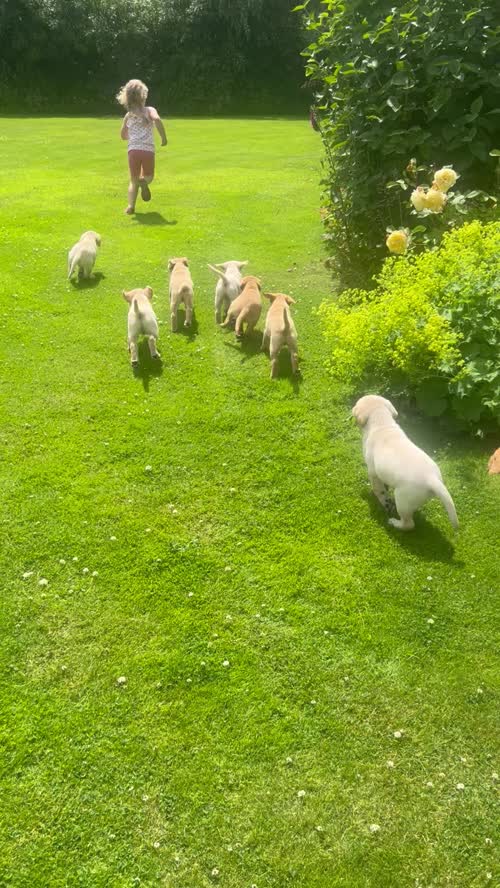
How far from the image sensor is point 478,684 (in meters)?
4.19

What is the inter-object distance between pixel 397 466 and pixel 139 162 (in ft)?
35.3

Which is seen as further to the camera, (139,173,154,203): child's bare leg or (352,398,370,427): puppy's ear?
(139,173,154,203): child's bare leg

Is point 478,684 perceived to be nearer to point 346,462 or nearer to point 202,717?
point 202,717

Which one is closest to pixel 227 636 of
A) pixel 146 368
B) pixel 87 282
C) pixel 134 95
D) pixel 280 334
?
pixel 280 334

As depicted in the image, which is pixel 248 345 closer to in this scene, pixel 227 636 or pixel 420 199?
pixel 420 199

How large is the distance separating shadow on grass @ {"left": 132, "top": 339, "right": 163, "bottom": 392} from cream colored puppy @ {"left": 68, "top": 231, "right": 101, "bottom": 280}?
261 cm

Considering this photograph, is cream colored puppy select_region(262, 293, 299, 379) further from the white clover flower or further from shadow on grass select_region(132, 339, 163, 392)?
the white clover flower

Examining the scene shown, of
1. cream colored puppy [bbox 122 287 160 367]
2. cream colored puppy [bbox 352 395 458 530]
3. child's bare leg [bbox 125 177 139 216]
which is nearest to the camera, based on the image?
cream colored puppy [bbox 352 395 458 530]

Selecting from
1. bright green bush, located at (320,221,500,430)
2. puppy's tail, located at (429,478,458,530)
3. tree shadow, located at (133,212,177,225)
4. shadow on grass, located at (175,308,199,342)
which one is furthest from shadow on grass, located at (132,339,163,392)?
tree shadow, located at (133,212,177,225)

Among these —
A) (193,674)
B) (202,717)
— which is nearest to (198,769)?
(202,717)

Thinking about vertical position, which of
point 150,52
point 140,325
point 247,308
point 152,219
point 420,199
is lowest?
point 140,325

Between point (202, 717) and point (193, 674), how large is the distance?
320 millimetres

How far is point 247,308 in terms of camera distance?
7.84 meters

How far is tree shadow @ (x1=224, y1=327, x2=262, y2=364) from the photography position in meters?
8.07
